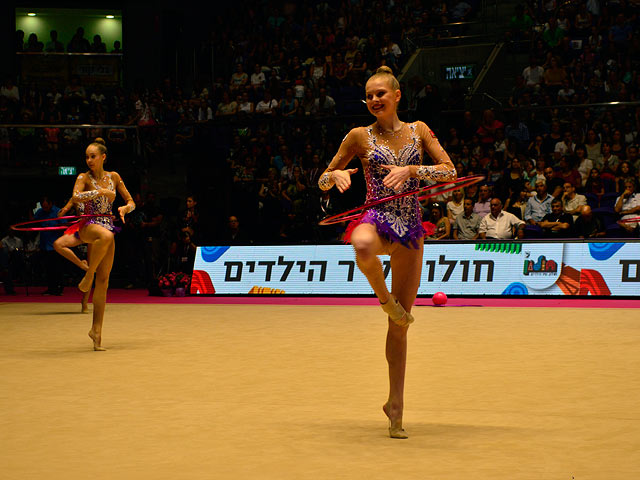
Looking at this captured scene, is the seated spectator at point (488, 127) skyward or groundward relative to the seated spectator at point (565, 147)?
skyward

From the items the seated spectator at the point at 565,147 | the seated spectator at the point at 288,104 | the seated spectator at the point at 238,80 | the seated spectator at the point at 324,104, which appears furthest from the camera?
the seated spectator at the point at 238,80

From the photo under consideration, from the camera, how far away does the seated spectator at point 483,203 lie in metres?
15.0

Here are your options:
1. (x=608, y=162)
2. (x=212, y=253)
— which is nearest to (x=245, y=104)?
(x=212, y=253)

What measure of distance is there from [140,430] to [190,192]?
1411 cm

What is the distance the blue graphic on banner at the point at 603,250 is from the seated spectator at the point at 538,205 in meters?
1.34

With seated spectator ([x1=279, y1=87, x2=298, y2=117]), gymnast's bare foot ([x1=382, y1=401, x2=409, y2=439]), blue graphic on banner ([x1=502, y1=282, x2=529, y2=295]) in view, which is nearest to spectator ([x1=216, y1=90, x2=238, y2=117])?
seated spectator ([x1=279, y1=87, x2=298, y2=117])

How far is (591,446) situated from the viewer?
14.5ft

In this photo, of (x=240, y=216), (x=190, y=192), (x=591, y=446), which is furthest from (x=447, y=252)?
(x=591, y=446)

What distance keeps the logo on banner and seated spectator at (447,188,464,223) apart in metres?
1.95

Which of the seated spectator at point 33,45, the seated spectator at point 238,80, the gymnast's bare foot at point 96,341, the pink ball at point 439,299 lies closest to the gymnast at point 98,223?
the gymnast's bare foot at point 96,341

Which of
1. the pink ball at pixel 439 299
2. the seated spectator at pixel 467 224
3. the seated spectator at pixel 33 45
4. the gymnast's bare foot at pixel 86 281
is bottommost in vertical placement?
the pink ball at pixel 439 299

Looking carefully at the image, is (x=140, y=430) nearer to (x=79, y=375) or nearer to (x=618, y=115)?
(x=79, y=375)

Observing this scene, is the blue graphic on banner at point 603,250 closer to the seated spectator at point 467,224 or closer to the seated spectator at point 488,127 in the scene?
the seated spectator at point 467,224

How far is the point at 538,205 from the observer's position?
1460 cm
